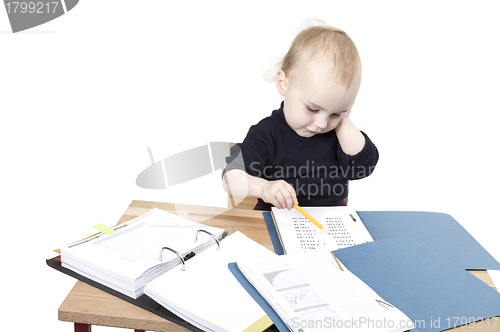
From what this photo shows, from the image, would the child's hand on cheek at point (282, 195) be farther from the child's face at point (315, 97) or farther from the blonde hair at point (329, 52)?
the blonde hair at point (329, 52)

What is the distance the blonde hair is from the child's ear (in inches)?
0.9

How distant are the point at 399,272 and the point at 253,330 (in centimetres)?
47

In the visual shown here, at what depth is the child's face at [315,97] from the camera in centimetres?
133

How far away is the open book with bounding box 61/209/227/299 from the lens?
960 millimetres

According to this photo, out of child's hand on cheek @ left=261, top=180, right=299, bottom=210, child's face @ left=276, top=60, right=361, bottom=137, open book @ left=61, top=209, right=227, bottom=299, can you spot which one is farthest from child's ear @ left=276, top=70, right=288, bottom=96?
open book @ left=61, top=209, right=227, bottom=299

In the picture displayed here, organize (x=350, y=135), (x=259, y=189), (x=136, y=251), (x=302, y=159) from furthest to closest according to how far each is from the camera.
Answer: (x=302, y=159), (x=350, y=135), (x=259, y=189), (x=136, y=251)

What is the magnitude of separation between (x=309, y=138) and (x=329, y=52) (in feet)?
1.38

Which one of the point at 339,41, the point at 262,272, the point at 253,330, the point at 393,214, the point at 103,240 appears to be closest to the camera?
the point at 253,330

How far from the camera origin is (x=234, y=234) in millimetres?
1196

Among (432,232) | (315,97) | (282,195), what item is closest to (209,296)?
(282,195)

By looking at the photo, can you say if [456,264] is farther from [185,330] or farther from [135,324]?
[135,324]

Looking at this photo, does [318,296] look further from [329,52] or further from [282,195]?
[329,52]

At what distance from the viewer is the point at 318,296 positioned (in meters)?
0.91

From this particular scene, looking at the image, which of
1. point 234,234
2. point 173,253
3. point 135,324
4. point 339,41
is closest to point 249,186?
point 234,234
